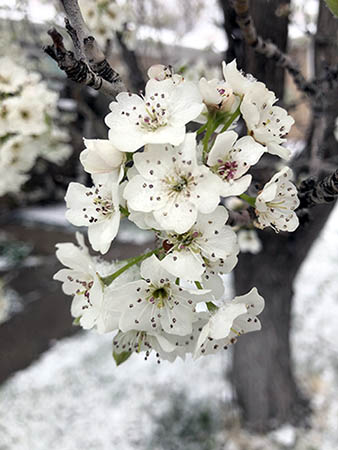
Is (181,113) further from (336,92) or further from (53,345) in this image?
(53,345)

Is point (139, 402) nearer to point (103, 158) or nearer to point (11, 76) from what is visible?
point (11, 76)

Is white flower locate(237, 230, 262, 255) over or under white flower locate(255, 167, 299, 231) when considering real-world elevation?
under

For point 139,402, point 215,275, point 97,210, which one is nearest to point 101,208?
point 97,210

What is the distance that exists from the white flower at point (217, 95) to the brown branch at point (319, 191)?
0.24 m

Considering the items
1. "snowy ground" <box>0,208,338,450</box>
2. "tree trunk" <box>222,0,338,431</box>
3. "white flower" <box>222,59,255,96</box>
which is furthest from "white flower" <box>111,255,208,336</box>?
"snowy ground" <box>0,208,338,450</box>

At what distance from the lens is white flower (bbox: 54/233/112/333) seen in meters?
0.66

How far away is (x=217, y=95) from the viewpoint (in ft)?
2.13

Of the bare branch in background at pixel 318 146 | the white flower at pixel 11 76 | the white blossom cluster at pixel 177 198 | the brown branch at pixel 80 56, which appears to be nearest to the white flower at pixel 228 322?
the white blossom cluster at pixel 177 198

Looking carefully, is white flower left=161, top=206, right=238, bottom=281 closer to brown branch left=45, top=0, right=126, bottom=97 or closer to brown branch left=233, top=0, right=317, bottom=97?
brown branch left=45, top=0, right=126, bottom=97

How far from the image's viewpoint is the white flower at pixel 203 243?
0.60 meters

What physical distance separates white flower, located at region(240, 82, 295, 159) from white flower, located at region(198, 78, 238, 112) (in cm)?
3

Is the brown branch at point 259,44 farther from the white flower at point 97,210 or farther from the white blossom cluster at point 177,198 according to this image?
the white flower at point 97,210

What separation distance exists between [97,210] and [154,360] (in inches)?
95.6

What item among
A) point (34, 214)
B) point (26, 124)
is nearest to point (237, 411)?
point (26, 124)
